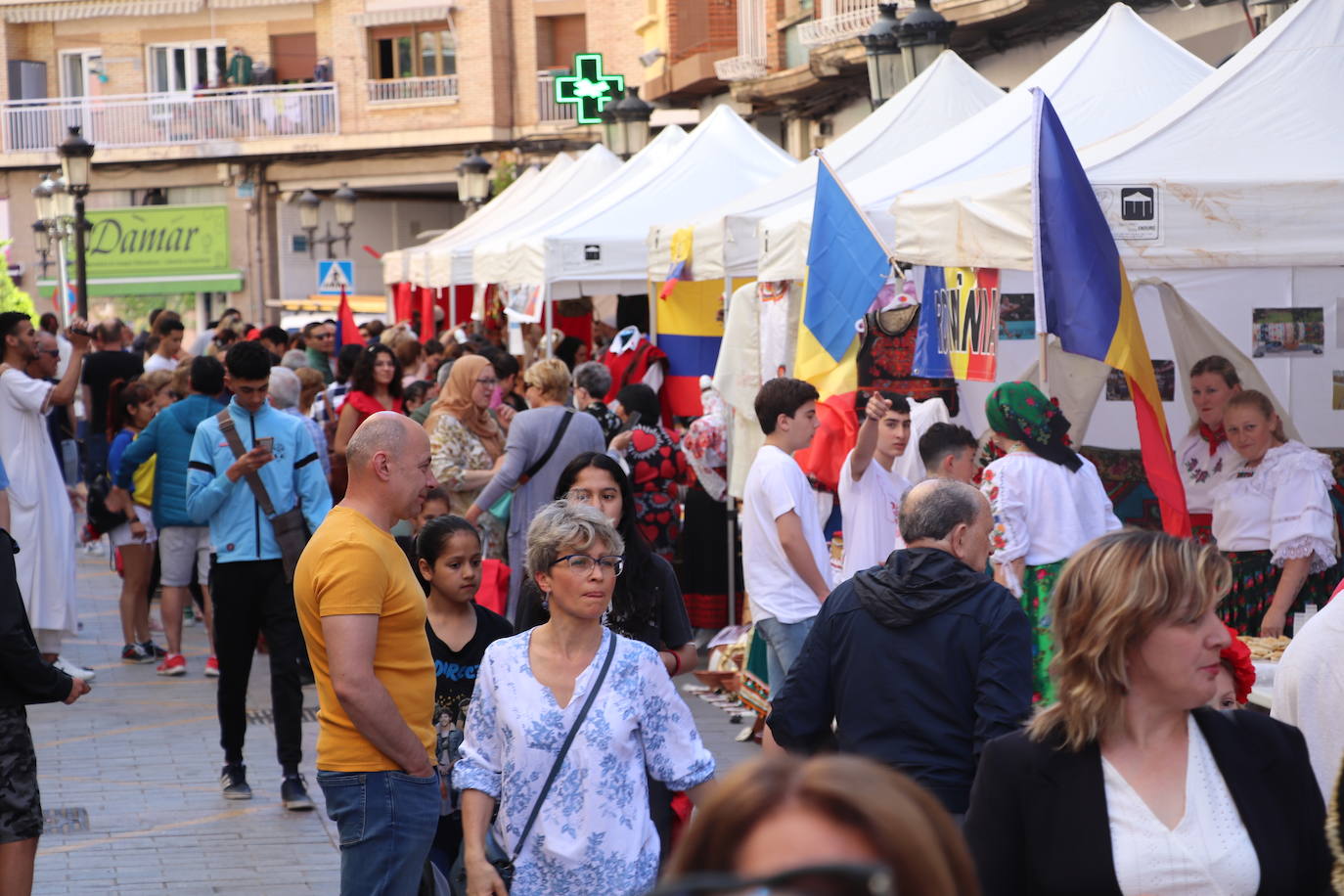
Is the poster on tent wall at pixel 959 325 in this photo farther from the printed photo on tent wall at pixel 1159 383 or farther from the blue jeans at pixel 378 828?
the blue jeans at pixel 378 828

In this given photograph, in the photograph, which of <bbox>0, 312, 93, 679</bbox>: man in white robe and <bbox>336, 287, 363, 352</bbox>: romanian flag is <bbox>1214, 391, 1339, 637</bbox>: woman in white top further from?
<bbox>336, 287, 363, 352</bbox>: romanian flag

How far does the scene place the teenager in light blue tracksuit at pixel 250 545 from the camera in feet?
25.4

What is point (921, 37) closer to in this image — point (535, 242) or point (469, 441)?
point (469, 441)

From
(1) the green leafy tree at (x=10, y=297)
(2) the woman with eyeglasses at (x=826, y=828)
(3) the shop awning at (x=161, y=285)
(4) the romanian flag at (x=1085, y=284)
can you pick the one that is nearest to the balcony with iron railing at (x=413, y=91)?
(3) the shop awning at (x=161, y=285)

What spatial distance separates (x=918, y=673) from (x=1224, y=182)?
3.40m

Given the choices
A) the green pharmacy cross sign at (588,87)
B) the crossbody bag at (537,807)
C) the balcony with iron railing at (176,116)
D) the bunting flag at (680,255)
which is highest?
the balcony with iron railing at (176,116)

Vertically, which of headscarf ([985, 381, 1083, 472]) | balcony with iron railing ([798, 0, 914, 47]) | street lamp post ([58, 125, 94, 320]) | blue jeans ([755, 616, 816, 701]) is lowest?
blue jeans ([755, 616, 816, 701])

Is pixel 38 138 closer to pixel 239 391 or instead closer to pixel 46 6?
pixel 46 6

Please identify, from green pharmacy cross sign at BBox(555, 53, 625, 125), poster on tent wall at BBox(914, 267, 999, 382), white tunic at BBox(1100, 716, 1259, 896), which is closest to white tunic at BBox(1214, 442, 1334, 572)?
poster on tent wall at BBox(914, 267, 999, 382)

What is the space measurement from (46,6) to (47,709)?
33.3 meters

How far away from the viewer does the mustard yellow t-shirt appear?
4504 millimetres

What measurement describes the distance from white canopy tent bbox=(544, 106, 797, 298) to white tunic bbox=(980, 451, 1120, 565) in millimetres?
7869

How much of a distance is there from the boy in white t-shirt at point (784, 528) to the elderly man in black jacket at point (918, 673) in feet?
9.06

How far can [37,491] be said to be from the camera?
945 centimetres
